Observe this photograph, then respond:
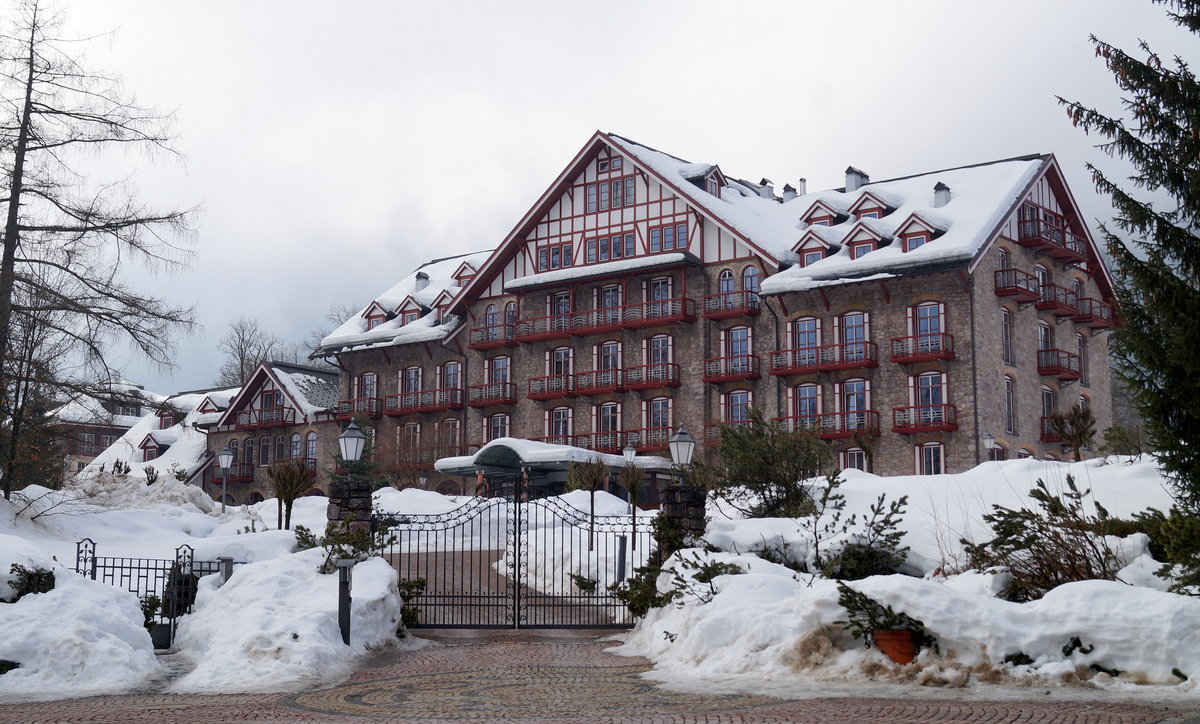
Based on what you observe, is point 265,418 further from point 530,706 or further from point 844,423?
point 530,706

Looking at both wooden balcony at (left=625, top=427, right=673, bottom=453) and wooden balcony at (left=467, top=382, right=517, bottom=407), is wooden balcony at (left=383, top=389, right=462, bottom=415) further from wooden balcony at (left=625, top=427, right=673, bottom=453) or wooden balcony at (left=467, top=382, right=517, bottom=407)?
wooden balcony at (left=625, top=427, right=673, bottom=453)

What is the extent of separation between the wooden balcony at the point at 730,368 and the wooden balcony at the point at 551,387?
5.81 m

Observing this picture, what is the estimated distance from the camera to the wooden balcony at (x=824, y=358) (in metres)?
41.0

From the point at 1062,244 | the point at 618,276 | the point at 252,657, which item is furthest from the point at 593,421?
the point at 252,657

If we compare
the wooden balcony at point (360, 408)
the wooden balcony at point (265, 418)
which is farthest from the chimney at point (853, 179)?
the wooden balcony at point (265, 418)

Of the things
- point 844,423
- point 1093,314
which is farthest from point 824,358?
point 1093,314

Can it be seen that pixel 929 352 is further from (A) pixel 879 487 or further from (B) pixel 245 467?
(B) pixel 245 467

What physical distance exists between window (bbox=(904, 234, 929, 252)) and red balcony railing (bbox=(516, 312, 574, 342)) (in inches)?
529

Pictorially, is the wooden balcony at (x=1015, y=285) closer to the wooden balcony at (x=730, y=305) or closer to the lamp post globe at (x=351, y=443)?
the wooden balcony at (x=730, y=305)

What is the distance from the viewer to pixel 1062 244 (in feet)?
143

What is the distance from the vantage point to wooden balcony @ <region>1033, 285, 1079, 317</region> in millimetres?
42875

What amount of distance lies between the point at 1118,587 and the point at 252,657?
957 cm

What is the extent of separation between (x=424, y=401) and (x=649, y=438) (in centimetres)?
1157

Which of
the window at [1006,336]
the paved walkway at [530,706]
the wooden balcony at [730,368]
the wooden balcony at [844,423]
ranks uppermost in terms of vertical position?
the window at [1006,336]
